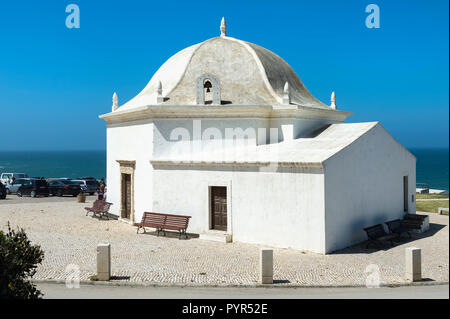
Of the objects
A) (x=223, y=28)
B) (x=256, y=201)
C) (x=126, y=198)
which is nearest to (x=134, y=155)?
(x=126, y=198)

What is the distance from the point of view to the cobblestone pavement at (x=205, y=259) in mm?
11016

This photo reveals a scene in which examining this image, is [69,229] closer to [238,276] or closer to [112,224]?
[112,224]

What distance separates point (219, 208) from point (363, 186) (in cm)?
A: 577

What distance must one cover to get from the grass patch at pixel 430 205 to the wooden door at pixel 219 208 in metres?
14.4

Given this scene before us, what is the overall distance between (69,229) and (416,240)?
14691mm

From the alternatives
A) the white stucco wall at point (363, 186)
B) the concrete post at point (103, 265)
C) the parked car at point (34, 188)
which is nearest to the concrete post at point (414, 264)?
the white stucco wall at point (363, 186)

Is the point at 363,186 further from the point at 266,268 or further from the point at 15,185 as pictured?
the point at 15,185

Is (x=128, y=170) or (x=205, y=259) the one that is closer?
(x=205, y=259)

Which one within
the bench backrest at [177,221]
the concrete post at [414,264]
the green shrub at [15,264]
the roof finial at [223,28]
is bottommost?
the concrete post at [414,264]

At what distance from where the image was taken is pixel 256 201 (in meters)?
15.5

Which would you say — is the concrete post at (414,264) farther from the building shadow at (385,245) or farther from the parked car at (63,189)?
the parked car at (63,189)

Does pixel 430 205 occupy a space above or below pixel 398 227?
above

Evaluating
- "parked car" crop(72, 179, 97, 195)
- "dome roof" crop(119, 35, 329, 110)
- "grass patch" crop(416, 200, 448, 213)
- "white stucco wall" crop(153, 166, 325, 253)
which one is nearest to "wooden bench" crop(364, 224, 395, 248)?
"white stucco wall" crop(153, 166, 325, 253)
